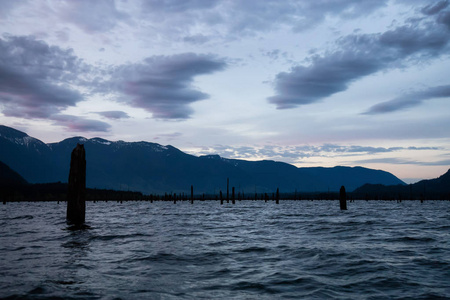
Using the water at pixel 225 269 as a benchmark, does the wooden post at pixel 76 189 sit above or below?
above

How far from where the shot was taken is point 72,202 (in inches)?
908

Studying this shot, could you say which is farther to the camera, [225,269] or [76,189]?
[76,189]

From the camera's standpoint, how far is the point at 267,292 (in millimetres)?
7988

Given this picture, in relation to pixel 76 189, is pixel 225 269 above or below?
below

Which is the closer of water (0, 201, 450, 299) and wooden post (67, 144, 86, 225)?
water (0, 201, 450, 299)

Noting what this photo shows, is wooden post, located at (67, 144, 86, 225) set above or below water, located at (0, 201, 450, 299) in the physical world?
above

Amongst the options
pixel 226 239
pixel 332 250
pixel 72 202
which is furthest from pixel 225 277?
pixel 72 202

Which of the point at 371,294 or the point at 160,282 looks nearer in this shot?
the point at 371,294

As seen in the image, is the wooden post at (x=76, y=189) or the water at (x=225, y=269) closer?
the water at (x=225, y=269)

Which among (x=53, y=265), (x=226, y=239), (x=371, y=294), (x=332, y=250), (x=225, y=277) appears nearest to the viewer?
(x=371, y=294)

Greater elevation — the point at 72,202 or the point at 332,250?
the point at 72,202

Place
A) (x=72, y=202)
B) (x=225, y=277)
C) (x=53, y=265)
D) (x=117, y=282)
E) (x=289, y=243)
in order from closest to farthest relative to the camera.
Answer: (x=117, y=282) → (x=225, y=277) → (x=53, y=265) → (x=289, y=243) → (x=72, y=202)

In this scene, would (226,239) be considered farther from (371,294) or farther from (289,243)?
(371,294)

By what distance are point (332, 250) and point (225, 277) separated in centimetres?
585
